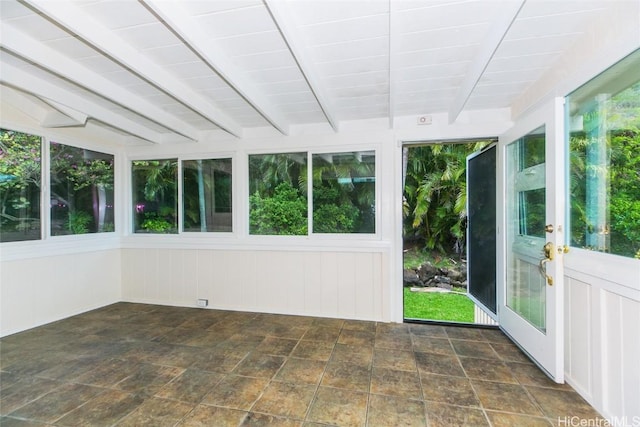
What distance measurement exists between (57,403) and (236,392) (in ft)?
3.76

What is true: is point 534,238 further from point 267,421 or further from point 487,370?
point 267,421

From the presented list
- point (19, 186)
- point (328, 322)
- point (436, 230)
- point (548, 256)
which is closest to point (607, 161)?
point (548, 256)

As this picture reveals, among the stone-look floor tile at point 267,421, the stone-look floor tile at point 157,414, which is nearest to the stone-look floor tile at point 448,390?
the stone-look floor tile at point 267,421

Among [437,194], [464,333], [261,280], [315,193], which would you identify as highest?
[437,194]

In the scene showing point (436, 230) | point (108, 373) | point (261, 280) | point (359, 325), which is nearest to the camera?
point (108, 373)

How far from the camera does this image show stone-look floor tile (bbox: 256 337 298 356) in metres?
2.47

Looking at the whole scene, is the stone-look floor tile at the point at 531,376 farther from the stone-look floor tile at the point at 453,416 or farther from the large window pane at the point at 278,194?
the large window pane at the point at 278,194

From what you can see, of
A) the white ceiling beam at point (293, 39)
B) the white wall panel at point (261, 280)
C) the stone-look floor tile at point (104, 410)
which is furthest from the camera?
the white wall panel at point (261, 280)

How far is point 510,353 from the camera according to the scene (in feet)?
8.01

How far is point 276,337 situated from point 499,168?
2.90m

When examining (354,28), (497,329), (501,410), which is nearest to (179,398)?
(501,410)

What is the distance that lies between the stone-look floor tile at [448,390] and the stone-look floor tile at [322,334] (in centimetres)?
93

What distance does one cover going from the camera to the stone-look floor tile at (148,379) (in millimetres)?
1954

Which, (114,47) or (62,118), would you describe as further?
(62,118)
